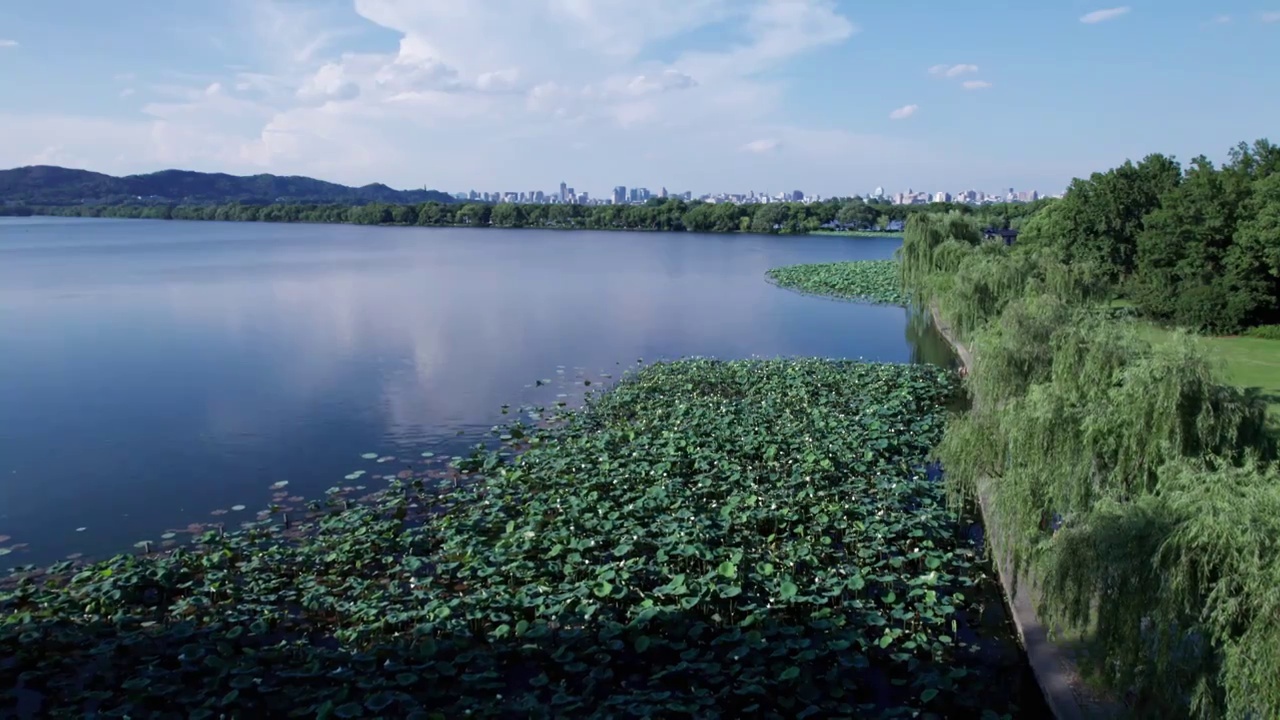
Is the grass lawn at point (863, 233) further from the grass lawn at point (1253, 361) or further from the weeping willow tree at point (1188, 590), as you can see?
the weeping willow tree at point (1188, 590)

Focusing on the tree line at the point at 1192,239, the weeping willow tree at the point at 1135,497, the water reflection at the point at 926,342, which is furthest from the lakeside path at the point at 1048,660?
the tree line at the point at 1192,239

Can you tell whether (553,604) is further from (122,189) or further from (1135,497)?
(122,189)

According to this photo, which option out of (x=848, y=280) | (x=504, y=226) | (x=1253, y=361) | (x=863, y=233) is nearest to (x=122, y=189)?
(x=504, y=226)

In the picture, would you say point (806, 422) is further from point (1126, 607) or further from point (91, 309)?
point (91, 309)

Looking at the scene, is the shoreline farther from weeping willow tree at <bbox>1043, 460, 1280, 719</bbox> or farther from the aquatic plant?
weeping willow tree at <bbox>1043, 460, 1280, 719</bbox>

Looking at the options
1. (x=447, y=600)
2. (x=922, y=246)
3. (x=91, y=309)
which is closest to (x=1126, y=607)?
(x=447, y=600)

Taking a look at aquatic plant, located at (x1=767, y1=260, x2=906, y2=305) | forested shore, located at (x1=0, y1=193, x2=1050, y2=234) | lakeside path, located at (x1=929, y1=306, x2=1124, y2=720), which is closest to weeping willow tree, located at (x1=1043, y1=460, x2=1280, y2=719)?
lakeside path, located at (x1=929, y1=306, x2=1124, y2=720)

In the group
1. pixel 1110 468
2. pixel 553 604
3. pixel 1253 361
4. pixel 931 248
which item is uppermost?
pixel 931 248
